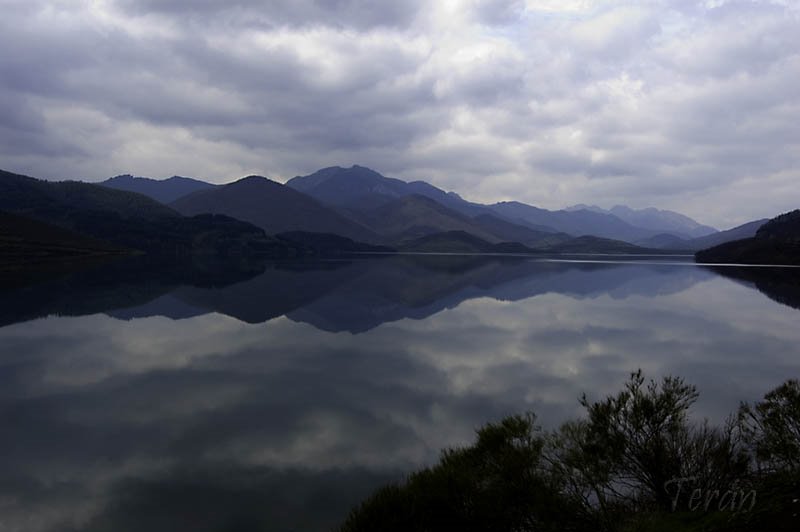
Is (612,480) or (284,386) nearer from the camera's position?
(612,480)

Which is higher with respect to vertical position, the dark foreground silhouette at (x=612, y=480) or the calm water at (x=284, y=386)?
the dark foreground silhouette at (x=612, y=480)

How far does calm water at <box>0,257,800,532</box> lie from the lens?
58.7 feet

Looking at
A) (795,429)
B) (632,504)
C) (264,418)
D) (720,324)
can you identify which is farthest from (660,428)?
(720,324)

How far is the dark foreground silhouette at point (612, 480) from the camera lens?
12578mm

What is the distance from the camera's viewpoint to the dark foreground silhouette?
12578 millimetres

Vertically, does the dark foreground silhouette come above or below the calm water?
above

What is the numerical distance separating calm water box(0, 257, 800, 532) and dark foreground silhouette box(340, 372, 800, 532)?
452 cm

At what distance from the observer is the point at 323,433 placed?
79.5 feet

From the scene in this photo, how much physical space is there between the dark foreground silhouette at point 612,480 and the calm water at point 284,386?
4.52 m

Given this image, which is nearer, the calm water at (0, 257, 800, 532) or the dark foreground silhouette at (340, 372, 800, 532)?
the dark foreground silhouette at (340, 372, 800, 532)

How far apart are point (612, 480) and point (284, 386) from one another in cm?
A: 2345

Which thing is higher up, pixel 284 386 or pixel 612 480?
pixel 612 480

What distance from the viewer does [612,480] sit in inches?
588

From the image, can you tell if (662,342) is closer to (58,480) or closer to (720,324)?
(720,324)
